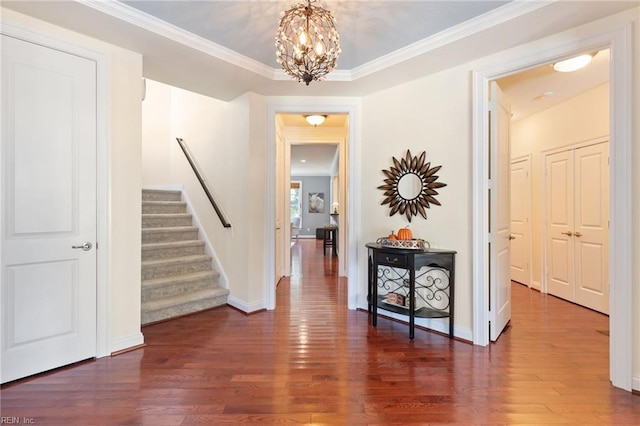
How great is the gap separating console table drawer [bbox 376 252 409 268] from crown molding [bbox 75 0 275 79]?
7.06 feet

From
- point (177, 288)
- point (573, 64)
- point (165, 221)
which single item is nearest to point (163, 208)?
point (165, 221)

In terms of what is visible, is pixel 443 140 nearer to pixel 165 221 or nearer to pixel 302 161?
pixel 165 221

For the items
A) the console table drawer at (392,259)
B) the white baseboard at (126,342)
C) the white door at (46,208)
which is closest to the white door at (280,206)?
the console table drawer at (392,259)

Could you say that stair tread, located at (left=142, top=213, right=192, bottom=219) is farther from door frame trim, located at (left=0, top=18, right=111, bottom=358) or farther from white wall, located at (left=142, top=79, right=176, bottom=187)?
door frame trim, located at (left=0, top=18, right=111, bottom=358)

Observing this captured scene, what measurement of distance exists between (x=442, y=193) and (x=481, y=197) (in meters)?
0.36

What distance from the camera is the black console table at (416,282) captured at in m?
2.70

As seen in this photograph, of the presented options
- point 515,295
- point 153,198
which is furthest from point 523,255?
point 153,198

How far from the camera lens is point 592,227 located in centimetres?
354

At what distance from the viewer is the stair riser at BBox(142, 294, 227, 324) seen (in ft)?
9.77

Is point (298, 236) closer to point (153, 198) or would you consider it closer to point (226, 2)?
point (153, 198)

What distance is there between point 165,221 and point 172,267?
861mm

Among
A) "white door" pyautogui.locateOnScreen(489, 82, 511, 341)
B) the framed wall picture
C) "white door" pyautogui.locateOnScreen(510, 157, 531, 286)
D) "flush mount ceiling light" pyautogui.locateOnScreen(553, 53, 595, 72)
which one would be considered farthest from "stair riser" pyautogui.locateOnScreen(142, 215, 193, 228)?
the framed wall picture

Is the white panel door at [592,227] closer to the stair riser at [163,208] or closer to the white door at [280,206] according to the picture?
the white door at [280,206]

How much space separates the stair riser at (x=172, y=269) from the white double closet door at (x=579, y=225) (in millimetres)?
4774
